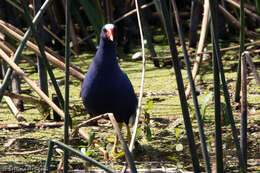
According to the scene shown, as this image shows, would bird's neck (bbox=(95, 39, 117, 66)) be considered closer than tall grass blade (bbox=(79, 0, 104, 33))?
Yes

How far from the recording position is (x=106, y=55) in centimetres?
223

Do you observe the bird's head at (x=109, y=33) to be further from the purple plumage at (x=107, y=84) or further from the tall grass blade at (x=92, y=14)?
the tall grass blade at (x=92, y=14)

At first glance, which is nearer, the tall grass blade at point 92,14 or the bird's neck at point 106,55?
the bird's neck at point 106,55

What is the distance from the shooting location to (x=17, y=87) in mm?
2812

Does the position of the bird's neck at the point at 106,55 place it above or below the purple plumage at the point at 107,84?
above

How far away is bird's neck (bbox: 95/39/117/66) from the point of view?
221 centimetres

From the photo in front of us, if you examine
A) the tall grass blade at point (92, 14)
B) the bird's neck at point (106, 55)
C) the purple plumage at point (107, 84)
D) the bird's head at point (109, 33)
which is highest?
the tall grass blade at point (92, 14)

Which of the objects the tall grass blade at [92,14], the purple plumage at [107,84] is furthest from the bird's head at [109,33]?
the tall grass blade at [92,14]

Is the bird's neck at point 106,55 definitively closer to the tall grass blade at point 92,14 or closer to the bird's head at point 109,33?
the bird's head at point 109,33

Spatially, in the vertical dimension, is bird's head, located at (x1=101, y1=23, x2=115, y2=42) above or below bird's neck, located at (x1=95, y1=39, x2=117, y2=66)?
above

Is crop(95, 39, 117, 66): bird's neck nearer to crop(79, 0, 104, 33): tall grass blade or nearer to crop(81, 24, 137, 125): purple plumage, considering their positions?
crop(81, 24, 137, 125): purple plumage

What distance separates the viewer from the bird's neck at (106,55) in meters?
2.21

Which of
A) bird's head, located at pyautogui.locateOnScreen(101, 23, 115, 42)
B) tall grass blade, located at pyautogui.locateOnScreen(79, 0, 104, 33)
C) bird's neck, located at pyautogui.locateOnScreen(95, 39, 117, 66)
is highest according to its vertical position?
tall grass blade, located at pyautogui.locateOnScreen(79, 0, 104, 33)

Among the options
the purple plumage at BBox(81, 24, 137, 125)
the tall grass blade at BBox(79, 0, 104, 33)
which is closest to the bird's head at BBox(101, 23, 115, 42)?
the purple plumage at BBox(81, 24, 137, 125)
